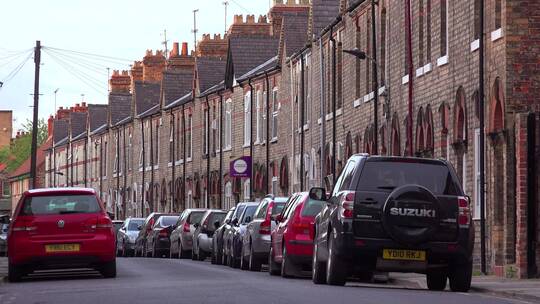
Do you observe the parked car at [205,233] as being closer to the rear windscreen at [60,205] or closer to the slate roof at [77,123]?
the rear windscreen at [60,205]

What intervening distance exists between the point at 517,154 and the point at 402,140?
1100 centimetres

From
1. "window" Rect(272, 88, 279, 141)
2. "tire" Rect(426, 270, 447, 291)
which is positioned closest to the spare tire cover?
"tire" Rect(426, 270, 447, 291)

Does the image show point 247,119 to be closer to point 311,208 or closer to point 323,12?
point 323,12

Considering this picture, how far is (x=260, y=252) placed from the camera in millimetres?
31828

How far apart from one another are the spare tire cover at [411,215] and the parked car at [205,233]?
19684 mm

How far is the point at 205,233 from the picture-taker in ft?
140

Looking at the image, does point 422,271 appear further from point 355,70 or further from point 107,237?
point 355,70

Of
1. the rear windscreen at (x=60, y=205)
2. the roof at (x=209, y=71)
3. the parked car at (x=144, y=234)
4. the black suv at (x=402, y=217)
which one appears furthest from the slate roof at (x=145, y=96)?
the black suv at (x=402, y=217)

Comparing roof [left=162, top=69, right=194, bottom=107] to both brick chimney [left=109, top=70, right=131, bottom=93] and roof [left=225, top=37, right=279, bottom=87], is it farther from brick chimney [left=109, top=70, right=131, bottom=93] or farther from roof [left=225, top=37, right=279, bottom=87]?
brick chimney [left=109, top=70, right=131, bottom=93]

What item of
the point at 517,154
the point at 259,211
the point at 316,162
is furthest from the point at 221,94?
the point at 517,154

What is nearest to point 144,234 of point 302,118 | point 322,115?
point 302,118

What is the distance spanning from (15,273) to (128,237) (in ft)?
105

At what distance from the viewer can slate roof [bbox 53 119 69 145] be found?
4624 inches

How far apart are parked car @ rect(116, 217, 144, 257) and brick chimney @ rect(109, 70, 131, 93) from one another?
124 feet
